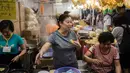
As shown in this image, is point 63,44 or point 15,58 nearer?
point 63,44

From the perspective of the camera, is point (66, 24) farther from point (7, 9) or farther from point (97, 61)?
point (7, 9)

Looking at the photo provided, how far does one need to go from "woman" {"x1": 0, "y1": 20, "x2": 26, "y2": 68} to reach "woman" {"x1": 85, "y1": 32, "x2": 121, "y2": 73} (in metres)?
1.38

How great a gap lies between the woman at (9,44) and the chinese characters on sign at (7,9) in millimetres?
848

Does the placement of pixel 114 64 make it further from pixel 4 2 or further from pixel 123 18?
pixel 4 2

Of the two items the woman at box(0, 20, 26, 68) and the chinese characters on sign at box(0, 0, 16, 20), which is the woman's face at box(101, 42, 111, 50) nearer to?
the woman at box(0, 20, 26, 68)

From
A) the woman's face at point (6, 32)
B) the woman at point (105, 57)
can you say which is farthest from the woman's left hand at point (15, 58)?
the woman at point (105, 57)

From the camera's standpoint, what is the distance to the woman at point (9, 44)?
3.27 metres

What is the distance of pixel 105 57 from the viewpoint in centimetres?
276

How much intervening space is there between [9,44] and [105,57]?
169 centimetres

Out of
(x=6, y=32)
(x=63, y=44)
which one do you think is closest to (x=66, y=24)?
(x=63, y=44)

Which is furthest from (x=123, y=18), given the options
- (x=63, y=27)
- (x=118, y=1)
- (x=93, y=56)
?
(x=63, y=27)

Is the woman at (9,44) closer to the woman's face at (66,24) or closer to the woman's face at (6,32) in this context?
the woman's face at (6,32)

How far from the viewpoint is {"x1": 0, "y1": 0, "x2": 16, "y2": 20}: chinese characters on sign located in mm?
4090

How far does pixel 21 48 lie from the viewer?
11.7ft
